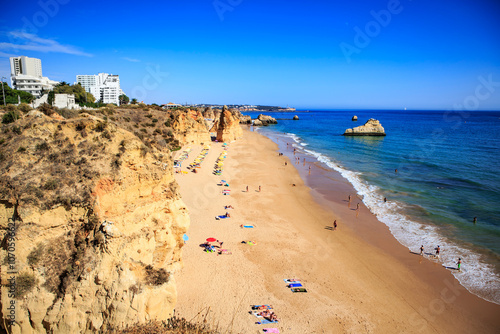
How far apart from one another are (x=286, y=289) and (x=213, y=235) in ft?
19.3

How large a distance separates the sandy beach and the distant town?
25648mm

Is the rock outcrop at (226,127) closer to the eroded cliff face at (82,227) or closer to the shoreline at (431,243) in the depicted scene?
the shoreline at (431,243)

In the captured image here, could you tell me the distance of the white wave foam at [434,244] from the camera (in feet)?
42.8

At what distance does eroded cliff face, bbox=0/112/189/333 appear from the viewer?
7.12m

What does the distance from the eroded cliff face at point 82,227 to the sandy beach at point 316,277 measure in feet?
11.3

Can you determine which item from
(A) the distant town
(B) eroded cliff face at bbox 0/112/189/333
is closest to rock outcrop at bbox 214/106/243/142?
(A) the distant town

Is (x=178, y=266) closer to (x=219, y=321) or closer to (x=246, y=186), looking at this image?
(x=219, y=321)

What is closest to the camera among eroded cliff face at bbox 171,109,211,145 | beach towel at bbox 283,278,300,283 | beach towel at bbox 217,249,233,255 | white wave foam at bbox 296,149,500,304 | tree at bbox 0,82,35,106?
beach towel at bbox 283,278,300,283

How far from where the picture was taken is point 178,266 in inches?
451

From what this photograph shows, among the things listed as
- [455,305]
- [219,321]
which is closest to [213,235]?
[219,321]

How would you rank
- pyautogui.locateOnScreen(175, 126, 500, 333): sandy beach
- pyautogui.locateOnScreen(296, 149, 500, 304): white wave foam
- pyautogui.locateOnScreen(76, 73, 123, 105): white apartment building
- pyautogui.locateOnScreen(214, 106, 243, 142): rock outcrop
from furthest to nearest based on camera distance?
pyautogui.locateOnScreen(76, 73, 123, 105): white apartment building, pyautogui.locateOnScreen(214, 106, 243, 142): rock outcrop, pyautogui.locateOnScreen(296, 149, 500, 304): white wave foam, pyautogui.locateOnScreen(175, 126, 500, 333): sandy beach

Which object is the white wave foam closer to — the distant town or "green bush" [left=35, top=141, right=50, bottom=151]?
"green bush" [left=35, top=141, right=50, bottom=151]

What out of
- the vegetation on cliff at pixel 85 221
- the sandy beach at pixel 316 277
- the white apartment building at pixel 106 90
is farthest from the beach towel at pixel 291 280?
the white apartment building at pixel 106 90

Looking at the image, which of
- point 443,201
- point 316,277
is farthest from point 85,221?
point 443,201
